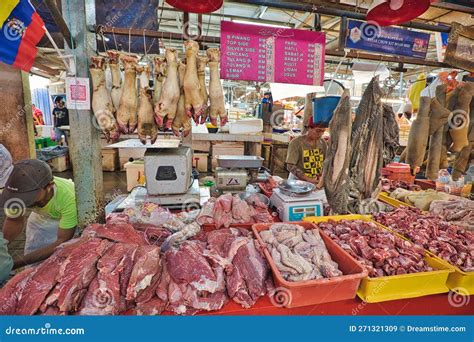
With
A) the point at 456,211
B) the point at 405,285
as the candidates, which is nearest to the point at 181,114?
the point at 405,285

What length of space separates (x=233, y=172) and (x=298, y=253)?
151cm

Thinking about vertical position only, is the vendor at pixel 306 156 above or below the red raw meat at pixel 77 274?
above

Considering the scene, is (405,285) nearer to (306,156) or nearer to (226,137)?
(306,156)

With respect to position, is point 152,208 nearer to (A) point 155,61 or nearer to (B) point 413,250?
(A) point 155,61

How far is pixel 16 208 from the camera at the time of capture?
95.7 inches

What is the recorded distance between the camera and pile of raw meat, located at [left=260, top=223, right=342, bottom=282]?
5.71 feet

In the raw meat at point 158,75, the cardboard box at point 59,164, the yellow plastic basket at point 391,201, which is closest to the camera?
the raw meat at point 158,75

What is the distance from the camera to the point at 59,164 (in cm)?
938

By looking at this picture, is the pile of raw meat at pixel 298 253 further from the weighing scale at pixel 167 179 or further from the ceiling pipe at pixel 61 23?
the ceiling pipe at pixel 61 23

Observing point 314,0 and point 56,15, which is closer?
point 56,15

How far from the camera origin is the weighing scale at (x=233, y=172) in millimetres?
3189

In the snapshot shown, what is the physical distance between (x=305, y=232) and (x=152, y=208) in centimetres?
155

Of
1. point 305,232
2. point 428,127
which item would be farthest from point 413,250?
point 428,127

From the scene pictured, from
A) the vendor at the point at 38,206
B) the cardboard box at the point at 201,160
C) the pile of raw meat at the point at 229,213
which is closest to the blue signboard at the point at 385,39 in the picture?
the pile of raw meat at the point at 229,213
